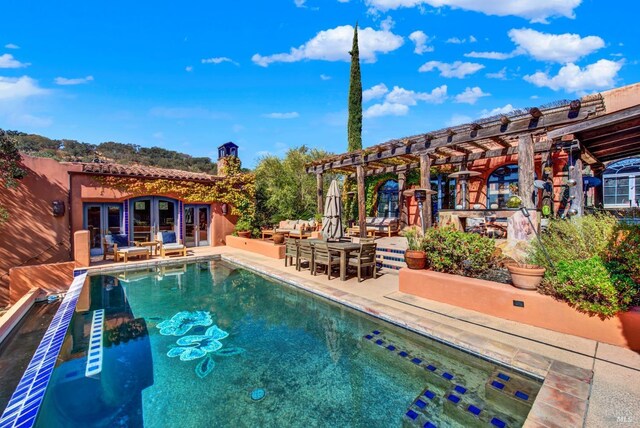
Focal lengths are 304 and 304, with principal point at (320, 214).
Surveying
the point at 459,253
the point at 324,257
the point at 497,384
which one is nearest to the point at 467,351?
the point at 497,384

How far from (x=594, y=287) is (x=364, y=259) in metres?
4.66

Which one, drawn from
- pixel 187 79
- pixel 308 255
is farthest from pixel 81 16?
pixel 308 255

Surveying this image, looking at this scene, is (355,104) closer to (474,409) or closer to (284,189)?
(284,189)

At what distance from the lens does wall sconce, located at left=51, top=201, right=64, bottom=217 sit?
10.7 meters

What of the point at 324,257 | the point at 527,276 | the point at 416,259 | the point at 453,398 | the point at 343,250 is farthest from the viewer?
the point at 324,257

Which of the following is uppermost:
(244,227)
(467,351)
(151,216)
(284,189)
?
(284,189)

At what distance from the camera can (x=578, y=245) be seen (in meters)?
5.19

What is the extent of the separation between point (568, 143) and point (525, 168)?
1040 mm

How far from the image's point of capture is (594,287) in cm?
430

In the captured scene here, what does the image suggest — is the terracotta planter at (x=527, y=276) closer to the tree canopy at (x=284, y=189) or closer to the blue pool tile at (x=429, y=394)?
the blue pool tile at (x=429, y=394)

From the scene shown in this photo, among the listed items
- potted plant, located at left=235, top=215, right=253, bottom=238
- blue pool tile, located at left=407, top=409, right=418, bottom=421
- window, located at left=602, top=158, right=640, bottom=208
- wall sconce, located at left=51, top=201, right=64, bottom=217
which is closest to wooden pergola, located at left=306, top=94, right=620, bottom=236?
window, located at left=602, top=158, right=640, bottom=208

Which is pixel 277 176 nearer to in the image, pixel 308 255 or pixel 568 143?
pixel 308 255

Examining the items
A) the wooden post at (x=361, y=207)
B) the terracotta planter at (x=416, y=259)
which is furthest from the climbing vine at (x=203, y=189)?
the terracotta planter at (x=416, y=259)

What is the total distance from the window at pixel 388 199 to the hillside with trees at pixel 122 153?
22824 millimetres
